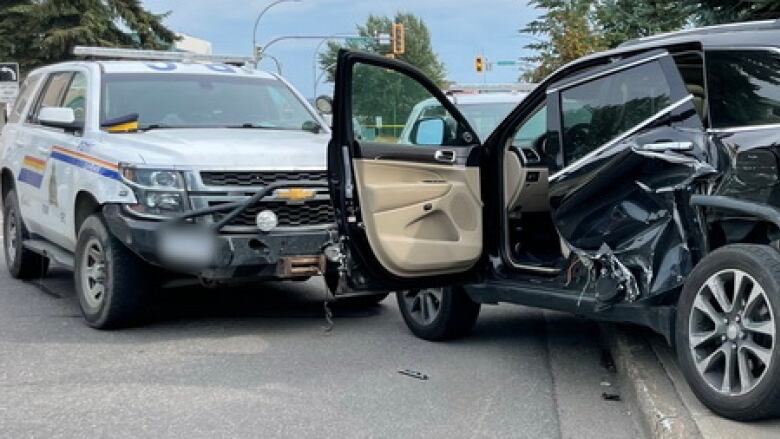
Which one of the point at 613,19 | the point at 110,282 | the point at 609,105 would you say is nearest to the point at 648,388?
the point at 609,105

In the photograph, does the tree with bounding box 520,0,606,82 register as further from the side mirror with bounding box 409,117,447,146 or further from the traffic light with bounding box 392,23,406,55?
the side mirror with bounding box 409,117,447,146

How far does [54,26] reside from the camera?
34.2 m

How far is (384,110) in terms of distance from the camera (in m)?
5.66

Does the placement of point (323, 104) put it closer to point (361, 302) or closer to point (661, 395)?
point (361, 302)

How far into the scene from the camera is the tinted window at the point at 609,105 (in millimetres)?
4637

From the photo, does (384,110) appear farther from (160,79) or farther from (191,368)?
(160,79)

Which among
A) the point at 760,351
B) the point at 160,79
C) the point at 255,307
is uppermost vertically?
the point at 160,79

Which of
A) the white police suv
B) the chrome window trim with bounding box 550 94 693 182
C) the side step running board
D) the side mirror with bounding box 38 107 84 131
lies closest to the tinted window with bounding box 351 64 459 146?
the chrome window trim with bounding box 550 94 693 182

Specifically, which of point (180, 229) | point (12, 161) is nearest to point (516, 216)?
point (180, 229)

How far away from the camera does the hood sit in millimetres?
6191

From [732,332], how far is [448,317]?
2.30 meters

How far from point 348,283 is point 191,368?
Answer: 1.22 meters

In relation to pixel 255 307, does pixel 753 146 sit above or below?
above

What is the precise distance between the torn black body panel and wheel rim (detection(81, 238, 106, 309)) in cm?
342
